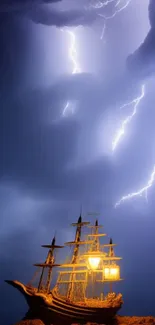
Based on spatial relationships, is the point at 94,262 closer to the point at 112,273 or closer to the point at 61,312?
the point at 112,273

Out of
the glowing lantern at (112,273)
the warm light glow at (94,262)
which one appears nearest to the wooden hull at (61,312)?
the warm light glow at (94,262)

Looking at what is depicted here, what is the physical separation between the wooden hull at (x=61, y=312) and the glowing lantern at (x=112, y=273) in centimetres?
451

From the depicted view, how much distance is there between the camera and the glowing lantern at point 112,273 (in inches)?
782

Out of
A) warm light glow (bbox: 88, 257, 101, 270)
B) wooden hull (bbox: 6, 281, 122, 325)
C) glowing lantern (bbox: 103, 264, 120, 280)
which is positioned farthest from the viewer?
glowing lantern (bbox: 103, 264, 120, 280)

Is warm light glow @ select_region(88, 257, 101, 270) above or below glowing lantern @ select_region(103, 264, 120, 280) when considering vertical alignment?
above

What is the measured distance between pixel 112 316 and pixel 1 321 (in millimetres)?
100067

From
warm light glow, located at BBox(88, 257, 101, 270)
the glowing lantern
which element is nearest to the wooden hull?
warm light glow, located at BBox(88, 257, 101, 270)

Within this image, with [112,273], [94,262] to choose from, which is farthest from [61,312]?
[112,273]

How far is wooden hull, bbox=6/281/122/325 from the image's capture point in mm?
14758

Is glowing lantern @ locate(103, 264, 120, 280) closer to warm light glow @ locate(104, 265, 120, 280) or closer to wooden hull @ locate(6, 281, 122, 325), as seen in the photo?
warm light glow @ locate(104, 265, 120, 280)

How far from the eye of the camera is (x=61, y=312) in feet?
48.7

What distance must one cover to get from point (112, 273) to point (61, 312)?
6692mm

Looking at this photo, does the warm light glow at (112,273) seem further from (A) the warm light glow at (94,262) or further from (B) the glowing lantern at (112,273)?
(A) the warm light glow at (94,262)

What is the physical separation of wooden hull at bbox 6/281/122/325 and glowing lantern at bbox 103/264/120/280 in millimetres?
4507
